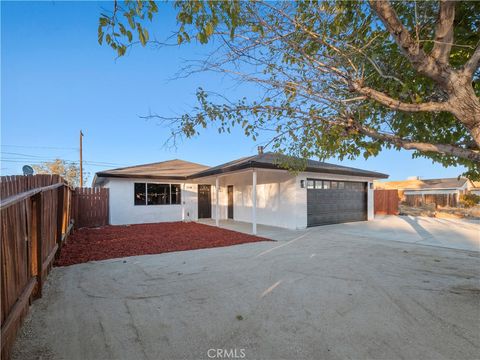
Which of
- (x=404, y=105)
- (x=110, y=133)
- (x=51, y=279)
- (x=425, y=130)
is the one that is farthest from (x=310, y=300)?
(x=110, y=133)

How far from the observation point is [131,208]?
13195mm

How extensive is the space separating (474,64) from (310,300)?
11.7ft

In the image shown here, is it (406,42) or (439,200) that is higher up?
(406,42)

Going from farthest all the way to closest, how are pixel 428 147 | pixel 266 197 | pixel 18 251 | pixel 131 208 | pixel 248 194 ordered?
pixel 248 194
pixel 131 208
pixel 266 197
pixel 428 147
pixel 18 251

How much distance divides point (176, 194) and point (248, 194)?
432 cm

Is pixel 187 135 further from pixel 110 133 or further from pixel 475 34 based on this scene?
pixel 110 133

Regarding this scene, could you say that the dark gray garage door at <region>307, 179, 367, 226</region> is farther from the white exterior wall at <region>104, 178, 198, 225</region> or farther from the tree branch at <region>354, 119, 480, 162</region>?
the tree branch at <region>354, 119, 480, 162</region>

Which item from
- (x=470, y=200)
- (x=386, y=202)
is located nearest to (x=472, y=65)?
(x=386, y=202)

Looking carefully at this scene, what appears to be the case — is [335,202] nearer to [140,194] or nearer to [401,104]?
[401,104]

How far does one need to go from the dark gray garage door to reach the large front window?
7655 mm

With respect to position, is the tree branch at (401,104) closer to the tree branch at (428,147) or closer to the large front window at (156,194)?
the tree branch at (428,147)

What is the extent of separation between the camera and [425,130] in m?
4.11

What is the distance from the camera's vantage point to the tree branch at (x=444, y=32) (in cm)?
272

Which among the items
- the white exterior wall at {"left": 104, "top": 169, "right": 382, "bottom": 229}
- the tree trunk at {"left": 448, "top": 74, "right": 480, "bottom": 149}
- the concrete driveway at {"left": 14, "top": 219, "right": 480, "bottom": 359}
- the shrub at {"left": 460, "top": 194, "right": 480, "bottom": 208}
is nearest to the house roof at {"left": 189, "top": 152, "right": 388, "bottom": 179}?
the white exterior wall at {"left": 104, "top": 169, "right": 382, "bottom": 229}
